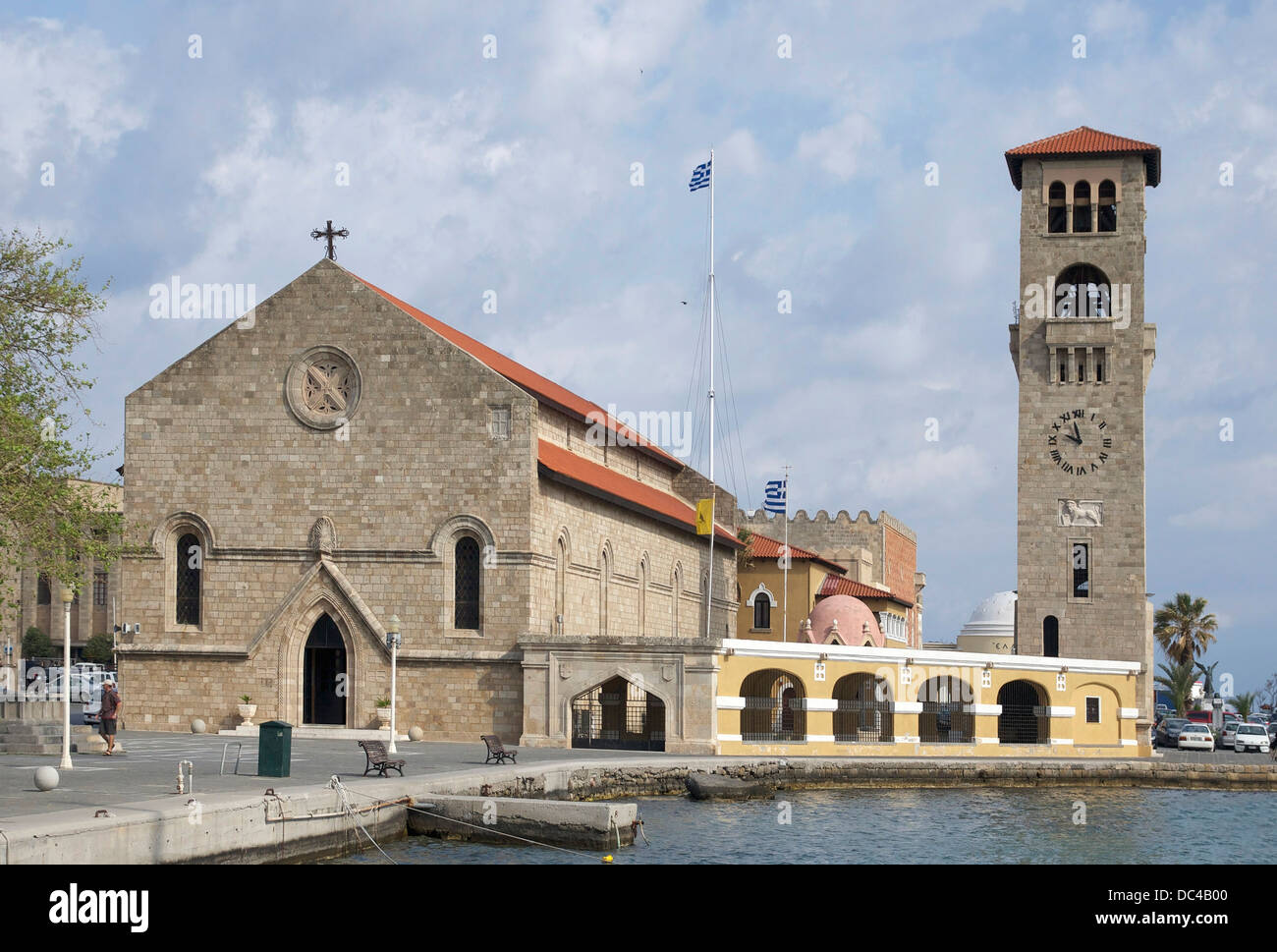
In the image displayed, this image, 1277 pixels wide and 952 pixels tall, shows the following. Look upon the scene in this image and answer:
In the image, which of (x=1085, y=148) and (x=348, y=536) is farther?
(x=1085, y=148)

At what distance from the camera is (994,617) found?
3701 inches

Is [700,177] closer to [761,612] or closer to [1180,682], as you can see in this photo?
[761,612]

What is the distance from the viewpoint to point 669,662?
1642 inches

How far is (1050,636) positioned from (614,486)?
1921 centimetres

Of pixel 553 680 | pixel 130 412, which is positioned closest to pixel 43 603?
pixel 130 412

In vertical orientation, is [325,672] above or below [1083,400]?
below

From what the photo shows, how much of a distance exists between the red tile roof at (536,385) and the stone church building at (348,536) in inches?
102

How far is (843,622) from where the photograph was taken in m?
63.3

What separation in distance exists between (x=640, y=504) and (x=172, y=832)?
3280cm

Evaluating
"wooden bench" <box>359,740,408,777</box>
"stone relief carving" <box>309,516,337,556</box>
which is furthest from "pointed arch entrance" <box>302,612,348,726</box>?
"wooden bench" <box>359,740,408,777</box>

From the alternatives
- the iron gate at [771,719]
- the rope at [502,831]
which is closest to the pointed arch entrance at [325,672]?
the iron gate at [771,719]

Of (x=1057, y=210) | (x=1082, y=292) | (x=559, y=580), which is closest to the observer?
(x=559, y=580)

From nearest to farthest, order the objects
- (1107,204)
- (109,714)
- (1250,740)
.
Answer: (109,714) → (1107,204) → (1250,740)

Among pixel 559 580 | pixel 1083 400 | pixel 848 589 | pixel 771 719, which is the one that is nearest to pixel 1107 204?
pixel 1083 400
